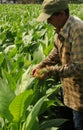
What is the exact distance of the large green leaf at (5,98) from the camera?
2.81 metres

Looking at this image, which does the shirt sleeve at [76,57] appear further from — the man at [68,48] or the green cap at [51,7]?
the green cap at [51,7]

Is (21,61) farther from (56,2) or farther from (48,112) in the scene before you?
(56,2)

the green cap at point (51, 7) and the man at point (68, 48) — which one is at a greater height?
the green cap at point (51, 7)

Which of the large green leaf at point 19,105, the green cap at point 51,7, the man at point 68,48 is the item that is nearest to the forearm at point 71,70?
the man at point 68,48

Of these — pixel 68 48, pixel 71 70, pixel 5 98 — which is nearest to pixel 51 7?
pixel 68 48

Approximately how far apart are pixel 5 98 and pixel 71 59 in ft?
2.59

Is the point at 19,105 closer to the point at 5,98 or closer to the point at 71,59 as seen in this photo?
the point at 5,98

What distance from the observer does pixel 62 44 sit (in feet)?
11.6

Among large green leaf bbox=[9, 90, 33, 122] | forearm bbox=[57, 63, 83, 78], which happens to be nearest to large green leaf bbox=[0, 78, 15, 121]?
large green leaf bbox=[9, 90, 33, 122]

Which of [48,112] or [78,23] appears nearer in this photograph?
[78,23]

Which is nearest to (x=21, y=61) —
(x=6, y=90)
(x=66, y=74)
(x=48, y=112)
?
(x=48, y=112)

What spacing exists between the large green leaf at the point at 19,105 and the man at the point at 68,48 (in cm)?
63

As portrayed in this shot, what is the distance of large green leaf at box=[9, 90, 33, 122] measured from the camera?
268 cm

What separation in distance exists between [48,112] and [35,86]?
2.19ft
